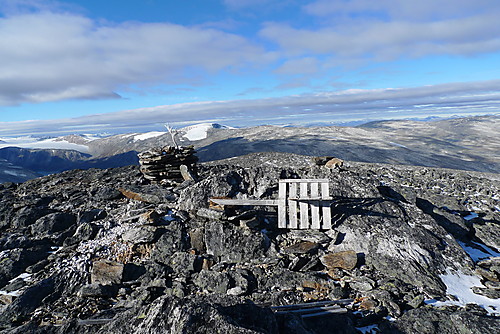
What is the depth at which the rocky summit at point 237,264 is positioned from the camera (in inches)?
235

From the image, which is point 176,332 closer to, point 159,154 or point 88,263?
point 88,263

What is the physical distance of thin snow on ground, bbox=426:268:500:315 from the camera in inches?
282

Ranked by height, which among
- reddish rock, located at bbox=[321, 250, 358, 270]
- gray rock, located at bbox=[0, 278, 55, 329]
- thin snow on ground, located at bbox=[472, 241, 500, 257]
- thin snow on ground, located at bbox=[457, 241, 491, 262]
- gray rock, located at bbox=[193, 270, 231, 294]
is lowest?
thin snow on ground, located at bbox=[472, 241, 500, 257]

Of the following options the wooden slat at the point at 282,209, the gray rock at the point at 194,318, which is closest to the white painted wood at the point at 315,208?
the wooden slat at the point at 282,209

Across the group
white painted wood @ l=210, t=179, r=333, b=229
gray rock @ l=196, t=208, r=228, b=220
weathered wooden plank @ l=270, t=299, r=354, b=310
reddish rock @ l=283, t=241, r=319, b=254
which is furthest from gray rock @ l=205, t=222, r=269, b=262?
weathered wooden plank @ l=270, t=299, r=354, b=310

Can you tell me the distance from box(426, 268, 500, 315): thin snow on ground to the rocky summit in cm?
4

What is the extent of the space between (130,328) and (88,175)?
16.5 meters

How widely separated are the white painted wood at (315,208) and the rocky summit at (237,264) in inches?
11.9

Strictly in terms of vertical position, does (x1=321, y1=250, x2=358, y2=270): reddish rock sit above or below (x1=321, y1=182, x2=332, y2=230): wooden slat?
below

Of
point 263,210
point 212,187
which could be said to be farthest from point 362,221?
point 212,187

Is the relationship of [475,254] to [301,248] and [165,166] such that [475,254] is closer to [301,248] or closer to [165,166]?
[301,248]

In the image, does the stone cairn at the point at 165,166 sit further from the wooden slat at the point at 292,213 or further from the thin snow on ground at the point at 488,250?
the thin snow on ground at the point at 488,250

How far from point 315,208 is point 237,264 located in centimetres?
368

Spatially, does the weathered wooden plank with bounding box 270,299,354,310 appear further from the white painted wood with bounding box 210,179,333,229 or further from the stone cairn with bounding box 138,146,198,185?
the stone cairn with bounding box 138,146,198,185
